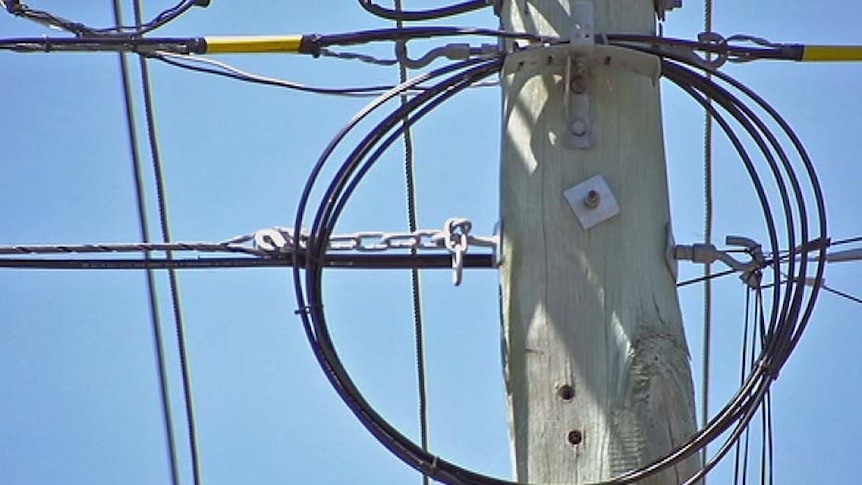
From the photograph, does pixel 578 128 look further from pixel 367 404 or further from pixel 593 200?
pixel 367 404

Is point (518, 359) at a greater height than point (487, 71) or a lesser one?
lesser

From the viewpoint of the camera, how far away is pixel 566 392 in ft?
14.5

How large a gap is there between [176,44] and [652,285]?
1.69 meters

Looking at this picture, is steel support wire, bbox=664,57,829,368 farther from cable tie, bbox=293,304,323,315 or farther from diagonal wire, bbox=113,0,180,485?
diagonal wire, bbox=113,0,180,485

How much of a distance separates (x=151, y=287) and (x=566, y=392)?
3.05m

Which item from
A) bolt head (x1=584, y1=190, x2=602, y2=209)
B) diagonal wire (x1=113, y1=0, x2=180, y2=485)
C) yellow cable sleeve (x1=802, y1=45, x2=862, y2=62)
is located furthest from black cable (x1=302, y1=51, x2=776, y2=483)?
diagonal wire (x1=113, y1=0, x2=180, y2=485)

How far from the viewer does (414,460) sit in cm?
455

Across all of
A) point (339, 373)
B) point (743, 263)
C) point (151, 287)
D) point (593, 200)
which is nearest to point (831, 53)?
point (743, 263)

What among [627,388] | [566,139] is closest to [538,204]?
[566,139]

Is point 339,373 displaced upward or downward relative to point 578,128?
downward

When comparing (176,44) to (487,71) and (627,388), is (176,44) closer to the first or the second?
(487,71)

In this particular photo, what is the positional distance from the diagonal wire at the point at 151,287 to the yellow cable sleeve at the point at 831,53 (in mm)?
2547

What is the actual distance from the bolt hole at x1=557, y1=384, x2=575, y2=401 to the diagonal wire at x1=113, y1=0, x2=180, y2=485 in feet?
9.58

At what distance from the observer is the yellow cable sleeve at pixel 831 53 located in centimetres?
545
